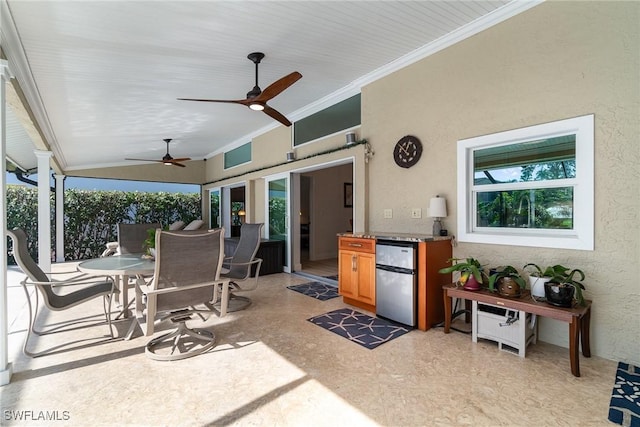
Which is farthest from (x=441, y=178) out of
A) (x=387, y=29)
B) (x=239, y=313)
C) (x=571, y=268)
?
(x=239, y=313)

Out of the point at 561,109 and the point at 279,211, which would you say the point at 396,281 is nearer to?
the point at 561,109

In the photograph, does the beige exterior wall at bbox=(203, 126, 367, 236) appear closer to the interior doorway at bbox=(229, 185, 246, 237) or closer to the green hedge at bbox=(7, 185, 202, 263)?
the interior doorway at bbox=(229, 185, 246, 237)

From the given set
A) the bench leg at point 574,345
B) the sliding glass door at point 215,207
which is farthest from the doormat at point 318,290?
the sliding glass door at point 215,207

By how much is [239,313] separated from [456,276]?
2.59 metres

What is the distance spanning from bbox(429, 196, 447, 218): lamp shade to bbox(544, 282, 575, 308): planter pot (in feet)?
4.06

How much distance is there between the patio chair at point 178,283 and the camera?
2.38m

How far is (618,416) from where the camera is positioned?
5.95 feet

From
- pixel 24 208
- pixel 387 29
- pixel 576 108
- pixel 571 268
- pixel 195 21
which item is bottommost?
pixel 571 268

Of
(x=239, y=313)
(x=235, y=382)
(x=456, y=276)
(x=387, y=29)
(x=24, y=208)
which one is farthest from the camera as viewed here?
(x=24, y=208)

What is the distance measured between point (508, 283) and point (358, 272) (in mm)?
1658

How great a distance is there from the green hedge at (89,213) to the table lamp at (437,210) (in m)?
8.28

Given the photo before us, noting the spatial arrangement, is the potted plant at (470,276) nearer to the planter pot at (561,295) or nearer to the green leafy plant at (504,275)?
the green leafy plant at (504,275)

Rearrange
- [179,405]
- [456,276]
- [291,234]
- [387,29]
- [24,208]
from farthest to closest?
[24,208]
[291,234]
[456,276]
[387,29]
[179,405]

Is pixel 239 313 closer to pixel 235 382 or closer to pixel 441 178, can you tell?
pixel 235 382
